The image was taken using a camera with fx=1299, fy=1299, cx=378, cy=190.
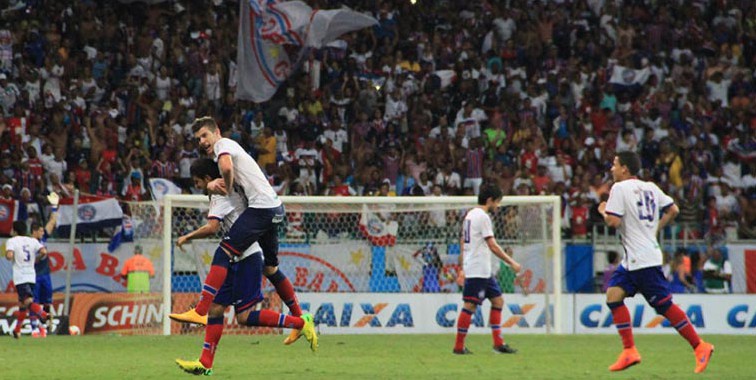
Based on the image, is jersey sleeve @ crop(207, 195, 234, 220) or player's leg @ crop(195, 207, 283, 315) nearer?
player's leg @ crop(195, 207, 283, 315)

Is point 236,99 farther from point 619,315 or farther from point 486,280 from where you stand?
point 619,315

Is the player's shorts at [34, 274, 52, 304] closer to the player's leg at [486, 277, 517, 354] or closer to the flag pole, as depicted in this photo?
the flag pole

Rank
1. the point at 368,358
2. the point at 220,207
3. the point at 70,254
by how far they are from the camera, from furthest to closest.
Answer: the point at 70,254 < the point at 368,358 < the point at 220,207

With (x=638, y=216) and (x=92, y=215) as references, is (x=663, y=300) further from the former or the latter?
(x=92, y=215)

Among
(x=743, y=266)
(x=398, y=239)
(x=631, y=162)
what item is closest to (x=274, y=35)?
(x=398, y=239)

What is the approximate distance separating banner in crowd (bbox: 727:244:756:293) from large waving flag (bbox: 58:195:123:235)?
1170 cm

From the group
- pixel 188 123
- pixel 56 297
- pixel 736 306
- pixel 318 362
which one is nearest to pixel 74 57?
pixel 188 123

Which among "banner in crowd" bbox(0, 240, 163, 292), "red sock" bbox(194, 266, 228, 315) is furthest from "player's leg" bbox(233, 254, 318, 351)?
"banner in crowd" bbox(0, 240, 163, 292)

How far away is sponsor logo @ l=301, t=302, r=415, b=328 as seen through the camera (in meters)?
23.4

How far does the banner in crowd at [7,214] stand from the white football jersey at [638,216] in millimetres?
15038

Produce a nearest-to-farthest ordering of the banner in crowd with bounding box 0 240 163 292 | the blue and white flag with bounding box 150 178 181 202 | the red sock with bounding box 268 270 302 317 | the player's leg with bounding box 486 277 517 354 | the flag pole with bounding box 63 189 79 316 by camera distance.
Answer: the red sock with bounding box 268 270 302 317, the player's leg with bounding box 486 277 517 354, the flag pole with bounding box 63 189 79 316, the banner in crowd with bounding box 0 240 163 292, the blue and white flag with bounding box 150 178 181 202

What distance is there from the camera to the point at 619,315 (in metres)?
12.5

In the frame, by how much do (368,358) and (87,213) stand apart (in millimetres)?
10988

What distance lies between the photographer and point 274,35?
29.5 m
